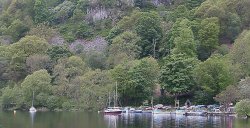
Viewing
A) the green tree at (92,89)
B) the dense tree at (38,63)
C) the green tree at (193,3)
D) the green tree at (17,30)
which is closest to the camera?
the green tree at (92,89)

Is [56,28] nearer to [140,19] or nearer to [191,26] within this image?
[140,19]

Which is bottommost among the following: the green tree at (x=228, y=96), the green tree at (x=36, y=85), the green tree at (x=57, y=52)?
the green tree at (x=228, y=96)

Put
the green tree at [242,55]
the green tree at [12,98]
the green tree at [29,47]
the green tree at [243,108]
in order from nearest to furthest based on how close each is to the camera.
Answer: the green tree at [243,108], the green tree at [242,55], the green tree at [12,98], the green tree at [29,47]

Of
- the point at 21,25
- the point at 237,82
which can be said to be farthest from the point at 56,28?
the point at 237,82

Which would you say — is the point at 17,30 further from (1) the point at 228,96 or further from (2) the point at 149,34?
(1) the point at 228,96

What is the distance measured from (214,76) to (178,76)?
26.9ft

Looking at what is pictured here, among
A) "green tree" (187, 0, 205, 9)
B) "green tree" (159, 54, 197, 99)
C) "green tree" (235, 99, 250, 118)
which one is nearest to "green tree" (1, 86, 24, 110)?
"green tree" (159, 54, 197, 99)

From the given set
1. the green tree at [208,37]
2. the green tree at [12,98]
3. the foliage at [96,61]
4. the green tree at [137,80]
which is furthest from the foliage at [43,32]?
the green tree at [208,37]

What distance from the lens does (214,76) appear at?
102 metres

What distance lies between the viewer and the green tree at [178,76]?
10600 cm

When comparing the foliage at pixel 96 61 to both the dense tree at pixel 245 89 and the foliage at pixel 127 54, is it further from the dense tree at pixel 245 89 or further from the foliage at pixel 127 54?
the dense tree at pixel 245 89

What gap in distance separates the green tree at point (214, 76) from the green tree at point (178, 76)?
14.6 feet

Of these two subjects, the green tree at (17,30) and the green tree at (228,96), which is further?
the green tree at (17,30)

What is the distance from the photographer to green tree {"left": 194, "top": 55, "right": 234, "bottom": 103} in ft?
331
